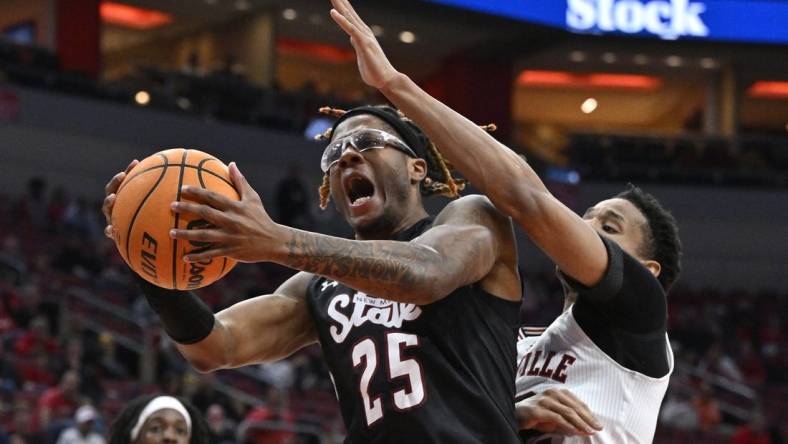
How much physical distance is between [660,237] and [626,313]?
1.75ft

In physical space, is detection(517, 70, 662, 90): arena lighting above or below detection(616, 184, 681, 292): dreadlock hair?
below

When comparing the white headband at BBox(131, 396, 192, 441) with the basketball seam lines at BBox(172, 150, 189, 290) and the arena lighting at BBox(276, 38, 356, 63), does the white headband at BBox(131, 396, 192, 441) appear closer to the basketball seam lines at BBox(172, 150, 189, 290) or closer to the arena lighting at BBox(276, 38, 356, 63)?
the basketball seam lines at BBox(172, 150, 189, 290)

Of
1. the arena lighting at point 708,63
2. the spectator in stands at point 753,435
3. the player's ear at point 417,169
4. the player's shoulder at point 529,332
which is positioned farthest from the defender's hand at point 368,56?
the arena lighting at point 708,63

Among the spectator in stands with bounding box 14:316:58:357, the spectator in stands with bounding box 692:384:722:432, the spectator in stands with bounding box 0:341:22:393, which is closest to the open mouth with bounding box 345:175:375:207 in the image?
the spectator in stands with bounding box 0:341:22:393

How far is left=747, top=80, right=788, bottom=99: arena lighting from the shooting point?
31.4 meters

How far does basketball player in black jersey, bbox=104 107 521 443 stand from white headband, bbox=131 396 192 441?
1518 millimetres


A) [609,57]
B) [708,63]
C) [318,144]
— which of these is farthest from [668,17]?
[318,144]

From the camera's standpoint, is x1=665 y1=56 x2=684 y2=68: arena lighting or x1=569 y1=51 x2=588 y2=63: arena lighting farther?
x1=665 y1=56 x2=684 y2=68: arena lighting

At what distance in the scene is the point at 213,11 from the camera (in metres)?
26.3

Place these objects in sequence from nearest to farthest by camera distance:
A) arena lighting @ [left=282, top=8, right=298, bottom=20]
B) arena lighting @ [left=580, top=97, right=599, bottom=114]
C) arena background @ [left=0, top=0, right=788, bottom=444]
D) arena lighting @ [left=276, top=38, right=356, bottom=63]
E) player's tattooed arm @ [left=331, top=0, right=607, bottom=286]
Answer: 1. player's tattooed arm @ [left=331, top=0, right=607, bottom=286]
2. arena background @ [left=0, top=0, right=788, bottom=444]
3. arena lighting @ [left=282, top=8, right=298, bottom=20]
4. arena lighting @ [left=276, top=38, right=356, bottom=63]
5. arena lighting @ [left=580, top=97, right=599, bottom=114]

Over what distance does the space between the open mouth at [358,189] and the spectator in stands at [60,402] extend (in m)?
7.19

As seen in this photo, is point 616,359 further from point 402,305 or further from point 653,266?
point 402,305

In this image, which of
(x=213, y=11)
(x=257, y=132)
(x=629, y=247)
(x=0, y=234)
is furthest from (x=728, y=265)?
(x=629, y=247)

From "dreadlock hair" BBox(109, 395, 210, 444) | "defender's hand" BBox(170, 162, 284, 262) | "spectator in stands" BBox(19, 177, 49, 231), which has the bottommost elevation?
"spectator in stands" BBox(19, 177, 49, 231)
